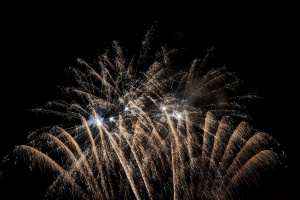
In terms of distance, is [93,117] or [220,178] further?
[93,117]

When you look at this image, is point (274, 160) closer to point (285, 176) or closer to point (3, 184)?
point (285, 176)

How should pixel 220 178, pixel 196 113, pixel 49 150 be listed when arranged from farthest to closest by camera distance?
pixel 196 113, pixel 49 150, pixel 220 178

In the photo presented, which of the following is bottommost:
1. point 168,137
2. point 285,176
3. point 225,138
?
point 285,176

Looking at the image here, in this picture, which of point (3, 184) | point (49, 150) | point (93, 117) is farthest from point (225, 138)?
point (3, 184)

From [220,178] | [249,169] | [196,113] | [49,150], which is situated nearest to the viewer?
[249,169]

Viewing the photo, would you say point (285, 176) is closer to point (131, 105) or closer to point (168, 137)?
point (168, 137)

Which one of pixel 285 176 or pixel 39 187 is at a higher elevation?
pixel 39 187

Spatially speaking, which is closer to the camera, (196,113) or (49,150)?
(49,150)

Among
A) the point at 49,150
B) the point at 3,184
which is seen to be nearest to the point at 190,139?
the point at 49,150

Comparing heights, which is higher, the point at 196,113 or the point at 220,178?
the point at 196,113
